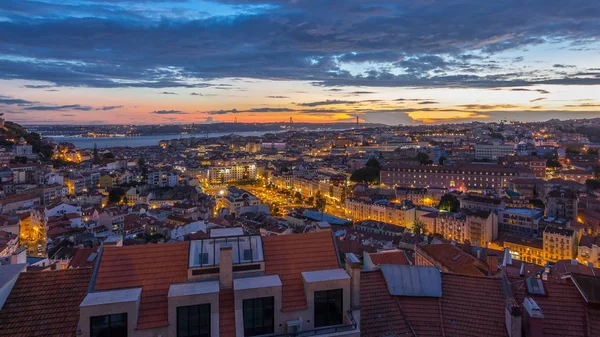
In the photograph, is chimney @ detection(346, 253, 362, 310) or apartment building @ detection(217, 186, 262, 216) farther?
apartment building @ detection(217, 186, 262, 216)

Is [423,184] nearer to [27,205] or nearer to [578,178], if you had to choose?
[578,178]

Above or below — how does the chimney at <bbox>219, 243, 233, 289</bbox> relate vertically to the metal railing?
above

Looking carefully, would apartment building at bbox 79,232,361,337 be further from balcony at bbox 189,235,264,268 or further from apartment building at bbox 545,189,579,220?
apartment building at bbox 545,189,579,220

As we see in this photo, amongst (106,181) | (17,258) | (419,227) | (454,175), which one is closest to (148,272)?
(17,258)

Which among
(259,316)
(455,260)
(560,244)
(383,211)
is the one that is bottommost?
(383,211)

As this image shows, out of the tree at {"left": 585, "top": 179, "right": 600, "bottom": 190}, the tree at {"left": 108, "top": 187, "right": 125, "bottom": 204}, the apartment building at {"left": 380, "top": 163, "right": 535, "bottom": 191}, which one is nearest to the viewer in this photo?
the tree at {"left": 108, "top": 187, "right": 125, "bottom": 204}

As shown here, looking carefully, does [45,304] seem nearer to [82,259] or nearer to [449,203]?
[82,259]

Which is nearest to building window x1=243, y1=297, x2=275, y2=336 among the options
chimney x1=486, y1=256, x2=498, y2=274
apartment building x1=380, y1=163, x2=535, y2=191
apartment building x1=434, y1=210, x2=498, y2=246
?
chimney x1=486, y1=256, x2=498, y2=274
